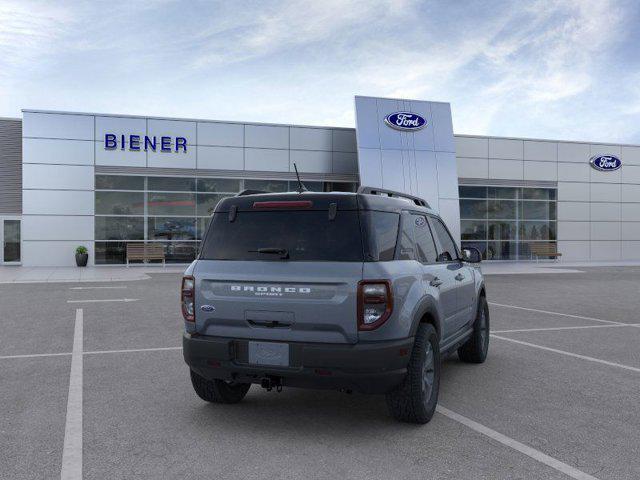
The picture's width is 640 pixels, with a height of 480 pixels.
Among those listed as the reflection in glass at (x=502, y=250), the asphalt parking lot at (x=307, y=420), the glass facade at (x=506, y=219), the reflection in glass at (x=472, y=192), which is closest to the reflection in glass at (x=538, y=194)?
the glass facade at (x=506, y=219)

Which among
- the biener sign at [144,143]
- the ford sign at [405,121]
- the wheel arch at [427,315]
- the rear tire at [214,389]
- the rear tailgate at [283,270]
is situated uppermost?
the ford sign at [405,121]

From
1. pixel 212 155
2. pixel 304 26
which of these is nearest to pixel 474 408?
pixel 304 26

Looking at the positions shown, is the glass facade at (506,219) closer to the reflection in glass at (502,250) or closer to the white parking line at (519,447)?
the reflection in glass at (502,250)

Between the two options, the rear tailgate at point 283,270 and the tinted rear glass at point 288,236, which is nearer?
the rear tailgate at point 283,270

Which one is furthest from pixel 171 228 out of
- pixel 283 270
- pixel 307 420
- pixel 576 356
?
pixel 283 270

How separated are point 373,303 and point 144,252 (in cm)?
2194

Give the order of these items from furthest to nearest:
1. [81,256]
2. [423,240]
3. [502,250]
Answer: [502,250]
[81,256]
[423,240]

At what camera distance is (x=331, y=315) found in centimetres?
411

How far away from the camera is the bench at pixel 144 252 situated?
24.5 meters

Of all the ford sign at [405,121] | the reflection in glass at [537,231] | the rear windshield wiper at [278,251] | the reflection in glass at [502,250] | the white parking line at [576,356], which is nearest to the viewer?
the rear windshield wiper at [278,251]

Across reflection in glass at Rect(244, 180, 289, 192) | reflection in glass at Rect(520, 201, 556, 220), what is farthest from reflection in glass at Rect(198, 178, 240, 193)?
reflection in glass at Rect(520, 201, 556, 220)

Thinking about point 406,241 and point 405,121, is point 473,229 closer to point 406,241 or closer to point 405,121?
point 405,121

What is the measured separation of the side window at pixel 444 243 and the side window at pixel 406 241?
0.64 m

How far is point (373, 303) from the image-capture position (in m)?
4.09
